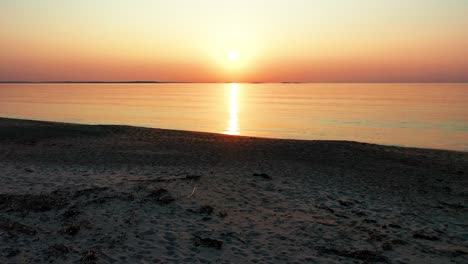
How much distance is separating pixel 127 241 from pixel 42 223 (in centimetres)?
243

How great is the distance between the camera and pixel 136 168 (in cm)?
1684

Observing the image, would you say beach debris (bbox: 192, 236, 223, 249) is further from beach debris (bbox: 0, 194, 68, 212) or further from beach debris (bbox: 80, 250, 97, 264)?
beach debris (bbox: 0, 194, 68, 212)

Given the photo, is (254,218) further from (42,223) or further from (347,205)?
(42,223)

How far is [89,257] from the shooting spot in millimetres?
7938

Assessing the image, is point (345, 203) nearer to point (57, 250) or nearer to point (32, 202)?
point (57, 250)

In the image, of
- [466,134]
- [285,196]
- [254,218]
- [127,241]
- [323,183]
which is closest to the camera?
[127,241]

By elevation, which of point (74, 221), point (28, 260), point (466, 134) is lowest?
point (28, 260)

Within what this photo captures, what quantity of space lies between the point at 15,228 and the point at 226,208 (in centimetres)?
523

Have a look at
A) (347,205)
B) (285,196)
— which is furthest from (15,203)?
(347,205)

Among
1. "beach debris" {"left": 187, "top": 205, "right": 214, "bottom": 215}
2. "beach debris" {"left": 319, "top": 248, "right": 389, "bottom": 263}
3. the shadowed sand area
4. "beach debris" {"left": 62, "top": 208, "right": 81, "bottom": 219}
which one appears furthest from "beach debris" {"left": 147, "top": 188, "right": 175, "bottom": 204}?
"beach debris" {"left": 319, "top": 248, "right": 389, "bottom": 263}

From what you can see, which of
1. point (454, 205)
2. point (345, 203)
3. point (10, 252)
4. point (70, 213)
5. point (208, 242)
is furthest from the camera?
point (454, 205)

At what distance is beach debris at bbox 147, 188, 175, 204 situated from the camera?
38.4ft

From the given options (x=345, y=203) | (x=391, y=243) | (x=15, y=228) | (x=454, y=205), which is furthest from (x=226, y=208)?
(x=454, y=205)

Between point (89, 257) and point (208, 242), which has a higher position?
point (208, 242)
